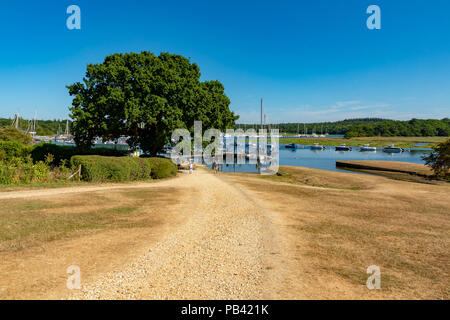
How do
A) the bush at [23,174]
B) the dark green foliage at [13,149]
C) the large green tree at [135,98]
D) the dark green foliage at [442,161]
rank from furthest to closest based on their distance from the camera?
1. the dark green foliage at [442,161]
2. the dark green foliage at [13,149]
3. the large green tree at [135,98]
4. the bush at [23,174]

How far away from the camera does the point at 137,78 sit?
81.0 feet

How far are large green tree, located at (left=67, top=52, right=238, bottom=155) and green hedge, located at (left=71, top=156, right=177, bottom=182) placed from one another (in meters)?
3.71

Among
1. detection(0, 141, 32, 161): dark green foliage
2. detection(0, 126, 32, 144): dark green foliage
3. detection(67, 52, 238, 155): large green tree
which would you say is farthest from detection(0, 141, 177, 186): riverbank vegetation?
detection(0, 126, 32, 144): dark green foliage

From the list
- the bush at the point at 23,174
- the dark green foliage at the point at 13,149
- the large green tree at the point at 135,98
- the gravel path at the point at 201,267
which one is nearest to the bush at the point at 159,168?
the large green tree at the point at 135,98

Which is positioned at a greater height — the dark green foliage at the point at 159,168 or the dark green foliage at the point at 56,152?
the dark green foliage at the point at 56,152

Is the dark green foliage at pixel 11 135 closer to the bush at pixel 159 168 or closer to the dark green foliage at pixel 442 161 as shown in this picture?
the bush at pixel 159 168

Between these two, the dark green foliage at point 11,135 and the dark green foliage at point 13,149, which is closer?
the dark green foliage at point 13,149

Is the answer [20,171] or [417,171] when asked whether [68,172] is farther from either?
[417,171]

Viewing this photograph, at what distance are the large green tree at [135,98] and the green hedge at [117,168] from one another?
3.71 metres

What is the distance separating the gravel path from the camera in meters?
6.00

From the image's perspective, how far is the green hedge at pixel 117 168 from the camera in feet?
68.2

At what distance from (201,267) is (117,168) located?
16.8 metres

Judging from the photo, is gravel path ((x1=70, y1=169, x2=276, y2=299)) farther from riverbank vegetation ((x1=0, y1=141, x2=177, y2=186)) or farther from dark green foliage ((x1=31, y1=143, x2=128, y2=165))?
dark green foliage ((x1=31, y1=143, x2=128, y2=165))
